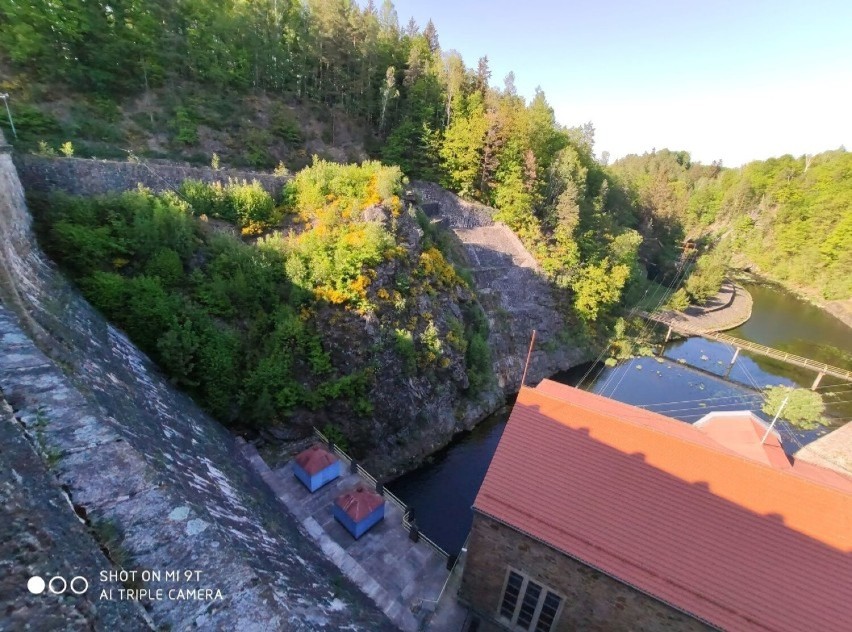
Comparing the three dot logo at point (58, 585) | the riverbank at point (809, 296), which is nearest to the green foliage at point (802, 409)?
the riverbank at point (809, 296)

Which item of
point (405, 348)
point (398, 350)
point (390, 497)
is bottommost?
point (390, 497)

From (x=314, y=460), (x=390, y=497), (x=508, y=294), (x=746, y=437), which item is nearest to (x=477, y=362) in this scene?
(x=508, y=294)

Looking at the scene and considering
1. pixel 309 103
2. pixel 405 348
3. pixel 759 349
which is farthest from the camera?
pixel 309 103

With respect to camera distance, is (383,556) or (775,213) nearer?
(383,556)

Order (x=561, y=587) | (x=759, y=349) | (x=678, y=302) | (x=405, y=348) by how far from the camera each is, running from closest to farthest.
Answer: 1. (x=561, y=587)
2. (x=405, y=348)
3. (x=759, y=349)
4. (x=678, y=302)

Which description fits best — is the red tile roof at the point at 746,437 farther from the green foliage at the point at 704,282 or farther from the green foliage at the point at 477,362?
the green foliage at the point at 704,282

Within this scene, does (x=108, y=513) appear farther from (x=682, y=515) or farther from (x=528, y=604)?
(x=682, y=515)

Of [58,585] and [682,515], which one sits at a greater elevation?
[58,585]
